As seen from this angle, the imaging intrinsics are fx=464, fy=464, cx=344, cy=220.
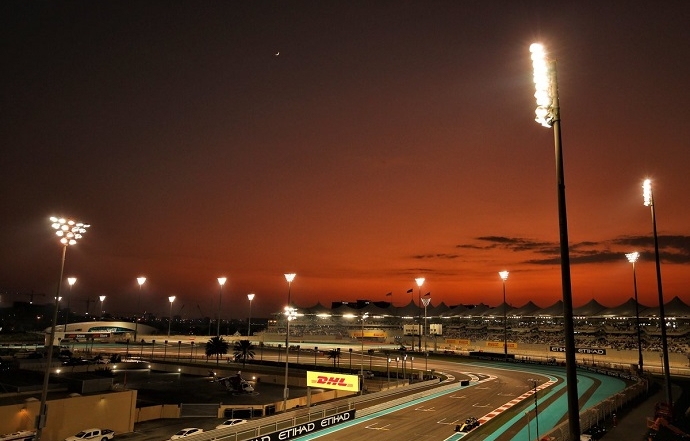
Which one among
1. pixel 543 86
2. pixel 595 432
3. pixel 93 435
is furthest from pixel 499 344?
pixel 543 86

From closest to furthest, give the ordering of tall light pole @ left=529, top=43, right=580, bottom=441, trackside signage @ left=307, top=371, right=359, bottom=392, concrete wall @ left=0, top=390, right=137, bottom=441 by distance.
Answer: tall light pole @ left=529, top=43, right=580, bottom=441 < concrete wall @ left=0, top=390, right=137, bottom=441 < trackside signage @ left=307, top=371, right=359, bottom=392

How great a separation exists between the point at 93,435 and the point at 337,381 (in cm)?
1789

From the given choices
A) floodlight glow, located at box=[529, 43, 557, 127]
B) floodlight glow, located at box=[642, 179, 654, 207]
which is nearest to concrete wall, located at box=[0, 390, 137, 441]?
floodlight glow, located at box=[529, 43, 557, 127]

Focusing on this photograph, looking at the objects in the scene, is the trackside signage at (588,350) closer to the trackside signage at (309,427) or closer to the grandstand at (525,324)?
the grandstand at (525,324)

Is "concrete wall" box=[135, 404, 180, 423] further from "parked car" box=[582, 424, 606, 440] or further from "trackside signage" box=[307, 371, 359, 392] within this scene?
"parked car" box=[582, 424, 606, 440]

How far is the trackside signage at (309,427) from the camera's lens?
2823 cm

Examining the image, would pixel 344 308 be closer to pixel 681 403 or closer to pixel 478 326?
pixel 478 326

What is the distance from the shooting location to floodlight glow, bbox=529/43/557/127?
10.3 meters

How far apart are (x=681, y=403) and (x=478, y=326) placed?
125 metres

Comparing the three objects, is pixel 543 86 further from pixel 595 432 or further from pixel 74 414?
pixel 74 414

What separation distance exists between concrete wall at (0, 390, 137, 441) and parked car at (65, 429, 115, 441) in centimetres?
116

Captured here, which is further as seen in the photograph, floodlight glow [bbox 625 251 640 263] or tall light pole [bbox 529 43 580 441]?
floodlight glow [bbox 625 251 640 263]

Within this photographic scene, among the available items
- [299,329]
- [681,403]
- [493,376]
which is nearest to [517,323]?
[299,329]

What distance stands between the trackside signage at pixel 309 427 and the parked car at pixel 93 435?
14442 mm
